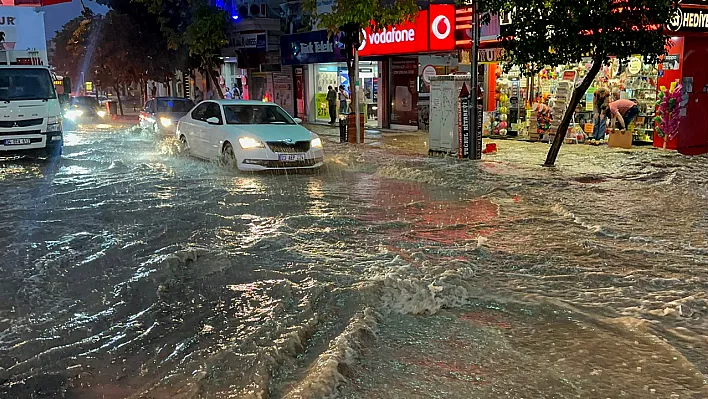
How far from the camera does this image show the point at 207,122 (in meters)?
14.5

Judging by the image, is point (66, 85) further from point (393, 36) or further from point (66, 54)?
point (66, 54)

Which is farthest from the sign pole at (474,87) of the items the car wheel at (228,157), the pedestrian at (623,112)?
the car wheel at (228,157)

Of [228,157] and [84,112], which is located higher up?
[84,112]

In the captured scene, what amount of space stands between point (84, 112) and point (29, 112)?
2223 cm

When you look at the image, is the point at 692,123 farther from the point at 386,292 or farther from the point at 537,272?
the point at 386,292

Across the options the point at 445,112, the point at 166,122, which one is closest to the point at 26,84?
the point at 166,122

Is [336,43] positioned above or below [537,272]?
above

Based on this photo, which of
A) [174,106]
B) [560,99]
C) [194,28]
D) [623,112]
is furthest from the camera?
[194,28]

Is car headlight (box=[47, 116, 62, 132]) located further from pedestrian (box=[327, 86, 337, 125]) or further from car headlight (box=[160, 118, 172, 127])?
pedestrian (box=[327, 86, 337, 125])

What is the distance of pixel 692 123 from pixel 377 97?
12.3 m

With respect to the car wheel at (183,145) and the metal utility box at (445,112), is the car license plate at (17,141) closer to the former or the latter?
the car wheel at (183,145)

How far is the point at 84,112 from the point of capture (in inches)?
1388

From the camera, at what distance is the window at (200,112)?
15.2 meters

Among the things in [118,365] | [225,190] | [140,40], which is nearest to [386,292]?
[118,365]
